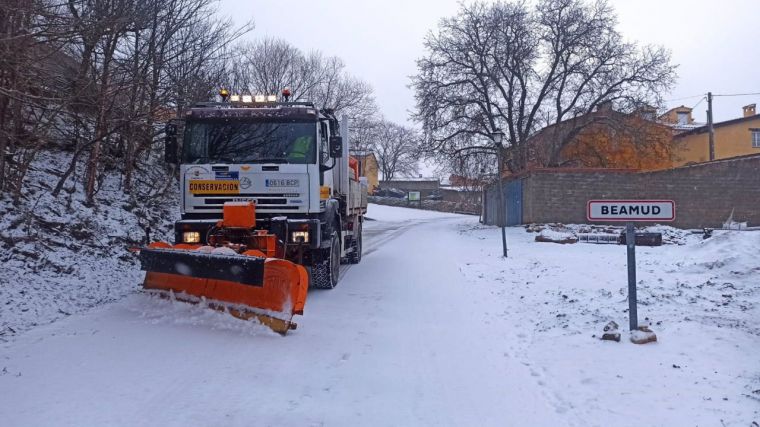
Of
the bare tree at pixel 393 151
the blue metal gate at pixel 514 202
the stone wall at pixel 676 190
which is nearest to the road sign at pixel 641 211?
the stone wall at pixel 676 190

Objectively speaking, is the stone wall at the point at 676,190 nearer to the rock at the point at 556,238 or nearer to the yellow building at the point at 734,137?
the rock at the point at 556,238

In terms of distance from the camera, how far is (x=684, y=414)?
13.7 feet

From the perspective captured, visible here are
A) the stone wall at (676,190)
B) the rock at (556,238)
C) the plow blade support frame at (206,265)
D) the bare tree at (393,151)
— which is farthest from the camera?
the bare tree at (393,151)

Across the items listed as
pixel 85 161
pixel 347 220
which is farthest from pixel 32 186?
pixel 347 220

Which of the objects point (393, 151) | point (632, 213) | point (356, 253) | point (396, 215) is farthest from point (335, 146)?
point (393, 151)

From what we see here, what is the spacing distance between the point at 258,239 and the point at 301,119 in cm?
210

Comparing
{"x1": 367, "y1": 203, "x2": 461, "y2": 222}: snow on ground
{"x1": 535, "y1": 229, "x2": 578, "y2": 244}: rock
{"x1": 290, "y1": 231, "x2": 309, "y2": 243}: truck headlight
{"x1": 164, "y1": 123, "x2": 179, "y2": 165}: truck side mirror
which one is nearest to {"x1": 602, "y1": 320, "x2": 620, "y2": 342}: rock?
{"x1": 290, "y1": 231, "x2": 309, "y2": 243}: truck headlight

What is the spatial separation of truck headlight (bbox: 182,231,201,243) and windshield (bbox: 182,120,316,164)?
1.16 m

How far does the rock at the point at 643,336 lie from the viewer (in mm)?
5840

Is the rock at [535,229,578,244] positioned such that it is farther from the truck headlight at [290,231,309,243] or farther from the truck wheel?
the truck headlight at [290,231,309,243]

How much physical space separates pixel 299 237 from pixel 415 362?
360 cm

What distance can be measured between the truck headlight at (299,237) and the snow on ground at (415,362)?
3.24 ft

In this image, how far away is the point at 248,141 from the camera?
9.02 m

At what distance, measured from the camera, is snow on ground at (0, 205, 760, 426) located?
4.24 metres
